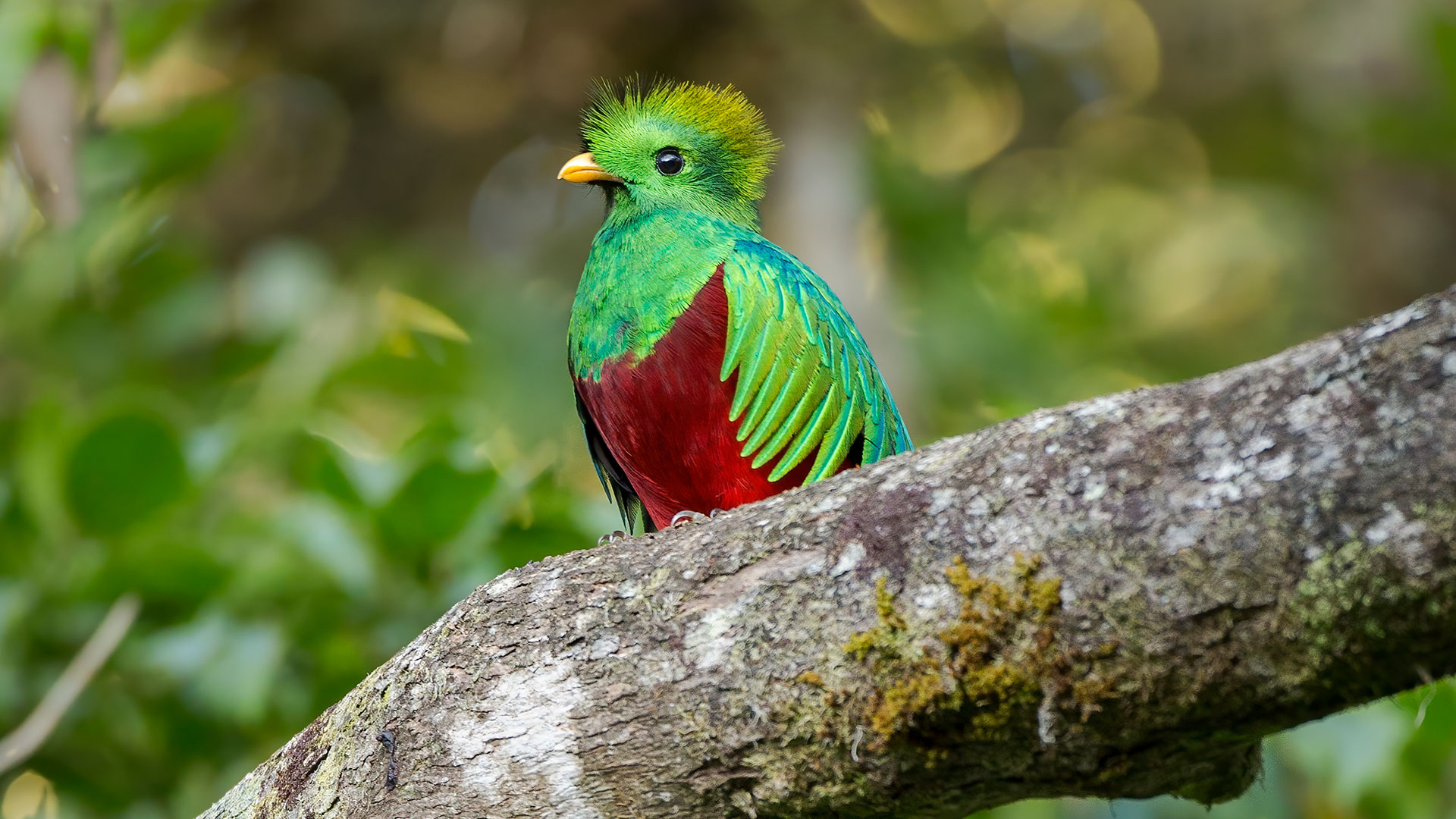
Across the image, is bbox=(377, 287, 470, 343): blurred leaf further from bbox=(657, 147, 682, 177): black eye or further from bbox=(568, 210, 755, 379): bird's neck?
bbox=(568, 210, 755, 379): bird's neck

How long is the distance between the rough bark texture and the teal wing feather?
0.99 m

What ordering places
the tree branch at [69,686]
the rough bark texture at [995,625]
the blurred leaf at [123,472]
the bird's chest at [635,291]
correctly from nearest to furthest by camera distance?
the rough bark texture at [995,625]
the bird's chest at [635,291]
the tree branch at [69,686]
the blurred leaf at [123,472]

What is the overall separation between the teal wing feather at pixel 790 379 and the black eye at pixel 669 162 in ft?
1.84

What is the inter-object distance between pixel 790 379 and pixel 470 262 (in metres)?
5.11

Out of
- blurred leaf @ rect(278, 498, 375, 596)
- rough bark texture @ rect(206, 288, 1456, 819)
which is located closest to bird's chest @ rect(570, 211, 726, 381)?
blurred leaf @ rect(278, 498, 375, 596)

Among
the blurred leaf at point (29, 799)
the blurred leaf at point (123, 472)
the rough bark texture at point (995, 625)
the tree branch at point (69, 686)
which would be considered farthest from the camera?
the blurred leaf at point (29, 799)

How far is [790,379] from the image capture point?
316cm

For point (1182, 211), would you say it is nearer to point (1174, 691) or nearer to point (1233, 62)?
point (1233, 62)

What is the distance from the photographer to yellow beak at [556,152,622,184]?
373cm

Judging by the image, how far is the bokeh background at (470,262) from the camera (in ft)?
12.9

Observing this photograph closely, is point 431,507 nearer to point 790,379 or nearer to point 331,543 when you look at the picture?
point 331,543

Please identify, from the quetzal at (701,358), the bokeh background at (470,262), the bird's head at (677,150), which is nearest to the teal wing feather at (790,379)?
the quetzal at (701,358)

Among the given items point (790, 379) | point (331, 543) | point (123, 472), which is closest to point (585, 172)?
point (790, 379)

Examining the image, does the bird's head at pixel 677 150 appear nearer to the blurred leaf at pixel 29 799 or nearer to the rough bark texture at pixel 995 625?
the rough bark texture at pixel 995 625
